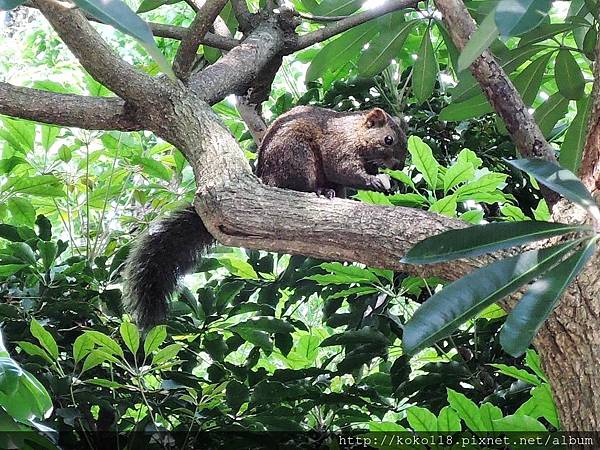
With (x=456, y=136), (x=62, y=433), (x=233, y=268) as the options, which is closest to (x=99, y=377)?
(x=62, y=433)

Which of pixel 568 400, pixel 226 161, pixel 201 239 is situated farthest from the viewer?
pixel 201 239

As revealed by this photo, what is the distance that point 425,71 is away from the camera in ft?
7.06

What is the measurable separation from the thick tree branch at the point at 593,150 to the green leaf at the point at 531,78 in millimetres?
653

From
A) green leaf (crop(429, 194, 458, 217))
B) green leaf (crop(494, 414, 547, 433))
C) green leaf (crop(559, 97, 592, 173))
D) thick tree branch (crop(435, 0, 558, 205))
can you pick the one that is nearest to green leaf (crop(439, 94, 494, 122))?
green leaf (crop(559, 97, 592, 173))

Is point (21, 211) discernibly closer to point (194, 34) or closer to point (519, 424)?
point (194, 34)

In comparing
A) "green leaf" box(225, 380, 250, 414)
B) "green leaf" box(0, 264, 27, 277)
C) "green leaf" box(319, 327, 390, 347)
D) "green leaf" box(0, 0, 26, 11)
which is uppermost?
"green leaf" box(0, 0, 26, 11)

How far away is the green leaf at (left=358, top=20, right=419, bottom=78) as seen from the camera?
2150 millimetres

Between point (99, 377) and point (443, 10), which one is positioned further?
point (99, 377)

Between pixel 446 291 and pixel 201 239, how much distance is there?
121cm

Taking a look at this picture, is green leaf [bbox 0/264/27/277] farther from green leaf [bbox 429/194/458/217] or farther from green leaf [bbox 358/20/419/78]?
green leaf [bbox 358/20/419/78]

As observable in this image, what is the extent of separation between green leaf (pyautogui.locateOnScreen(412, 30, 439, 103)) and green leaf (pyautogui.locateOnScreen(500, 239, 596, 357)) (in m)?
1.29

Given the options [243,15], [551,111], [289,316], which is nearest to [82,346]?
[289,316]

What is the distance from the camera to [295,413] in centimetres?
151

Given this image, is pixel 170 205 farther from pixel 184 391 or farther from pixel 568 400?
pixel 568 400
